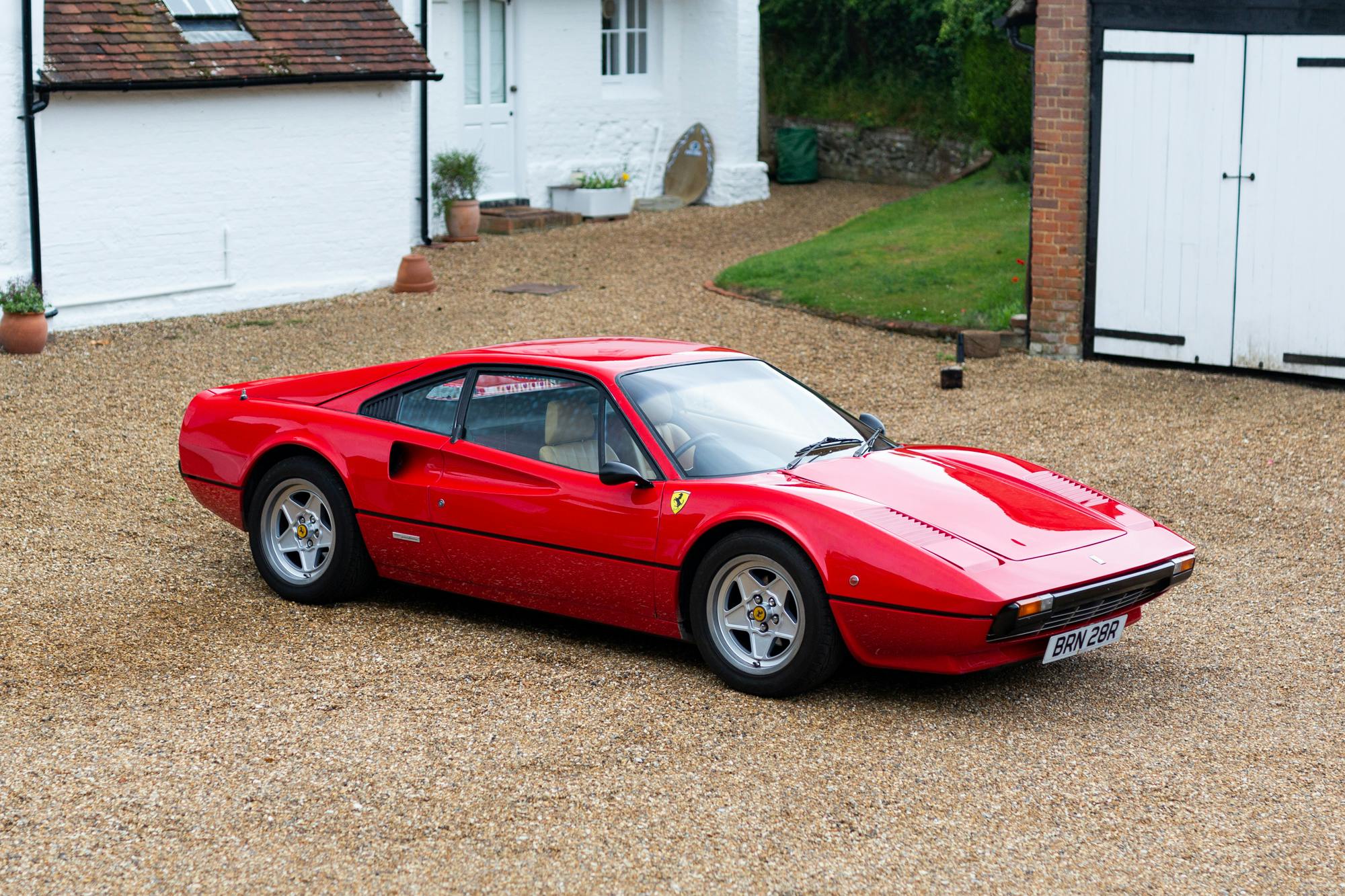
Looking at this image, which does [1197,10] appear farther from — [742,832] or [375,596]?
[742,832]

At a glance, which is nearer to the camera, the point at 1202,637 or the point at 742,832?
the point at 742,832

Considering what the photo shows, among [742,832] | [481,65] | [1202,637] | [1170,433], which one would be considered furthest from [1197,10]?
[481,65]

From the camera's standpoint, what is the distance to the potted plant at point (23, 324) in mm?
12695

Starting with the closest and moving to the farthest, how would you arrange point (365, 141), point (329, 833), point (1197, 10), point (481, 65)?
point (329, 833), point (1197, 10), point (365, 141), point (481, 65)

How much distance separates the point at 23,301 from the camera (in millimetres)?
12734

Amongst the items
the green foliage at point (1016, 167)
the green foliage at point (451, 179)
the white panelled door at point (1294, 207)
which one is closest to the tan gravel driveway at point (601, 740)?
the white panelled door at point (1294, 207)

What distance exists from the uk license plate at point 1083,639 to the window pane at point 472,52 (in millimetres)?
15070

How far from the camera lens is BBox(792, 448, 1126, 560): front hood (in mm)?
5719

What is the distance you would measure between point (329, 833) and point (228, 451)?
2.87m

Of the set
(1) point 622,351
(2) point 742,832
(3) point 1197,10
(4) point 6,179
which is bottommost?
(2) point 742,832

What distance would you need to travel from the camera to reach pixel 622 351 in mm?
6766

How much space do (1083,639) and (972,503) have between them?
0.66 m

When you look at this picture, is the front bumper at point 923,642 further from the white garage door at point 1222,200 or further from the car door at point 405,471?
the white garage door at point 1222,200

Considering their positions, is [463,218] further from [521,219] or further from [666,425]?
[666,425]
